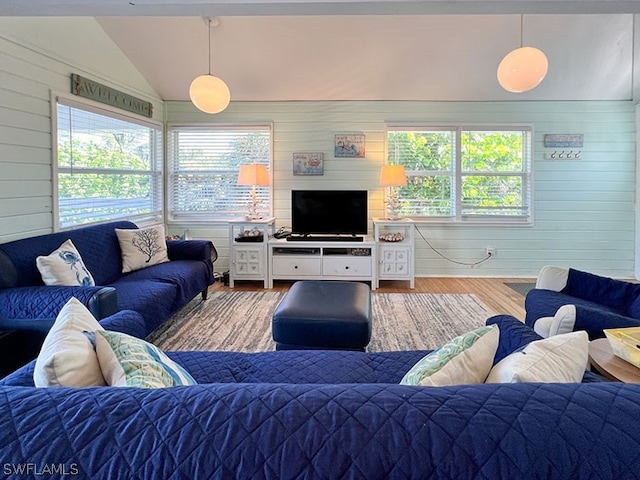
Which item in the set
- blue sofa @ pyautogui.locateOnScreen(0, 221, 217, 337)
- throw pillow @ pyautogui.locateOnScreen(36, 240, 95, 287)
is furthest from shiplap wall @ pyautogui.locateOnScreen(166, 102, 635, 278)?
throw pillow @ pyautogui.locateOnScreen(36, 240, 95, 287)

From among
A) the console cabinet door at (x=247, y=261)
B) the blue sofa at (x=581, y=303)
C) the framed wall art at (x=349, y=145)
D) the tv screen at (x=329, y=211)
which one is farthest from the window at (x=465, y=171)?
the blue sofa at (x=581, y=303)

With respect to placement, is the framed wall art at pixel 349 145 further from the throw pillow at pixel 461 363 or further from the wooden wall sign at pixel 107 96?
the throw pillow at pixel 461 363

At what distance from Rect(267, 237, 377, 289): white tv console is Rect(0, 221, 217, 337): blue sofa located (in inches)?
35.4

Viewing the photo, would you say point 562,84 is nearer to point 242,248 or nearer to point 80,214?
point 242,248

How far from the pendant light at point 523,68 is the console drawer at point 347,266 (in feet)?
7.87

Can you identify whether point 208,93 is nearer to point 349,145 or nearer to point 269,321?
point 349,145

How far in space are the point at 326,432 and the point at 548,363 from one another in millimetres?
657

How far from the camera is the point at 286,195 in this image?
560 cm

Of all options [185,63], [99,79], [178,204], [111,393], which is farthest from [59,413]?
[178,204]

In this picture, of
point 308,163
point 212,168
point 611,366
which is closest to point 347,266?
point 308,163

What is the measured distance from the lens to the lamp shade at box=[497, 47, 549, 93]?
3477 mm

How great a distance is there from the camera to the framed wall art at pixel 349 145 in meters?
5.45

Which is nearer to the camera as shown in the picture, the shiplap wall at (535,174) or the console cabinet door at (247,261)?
the console cabinet door at (247,261)

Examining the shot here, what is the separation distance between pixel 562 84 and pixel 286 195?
3714mm
